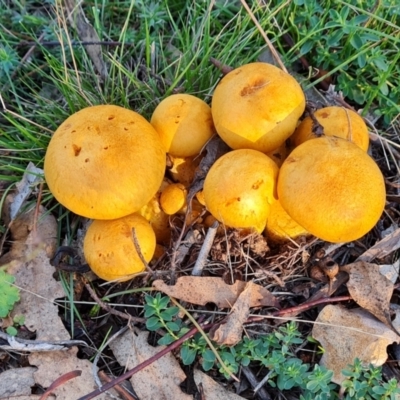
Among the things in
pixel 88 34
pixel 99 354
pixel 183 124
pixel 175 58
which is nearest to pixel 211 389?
pixel 99 354

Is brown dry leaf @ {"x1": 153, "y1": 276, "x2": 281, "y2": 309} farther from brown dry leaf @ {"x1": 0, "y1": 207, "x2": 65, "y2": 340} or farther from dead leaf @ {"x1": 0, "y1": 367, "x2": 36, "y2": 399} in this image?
dead leaf @ {"x1": 0, "y1": 367, "x2": 36, "y2": 399}

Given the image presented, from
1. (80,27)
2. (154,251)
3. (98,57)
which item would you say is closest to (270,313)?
(154,251)

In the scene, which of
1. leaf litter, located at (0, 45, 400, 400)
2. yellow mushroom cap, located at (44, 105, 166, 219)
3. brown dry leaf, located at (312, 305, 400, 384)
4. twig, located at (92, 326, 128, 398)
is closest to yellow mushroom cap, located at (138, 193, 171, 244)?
leaf litter, located at (0, 45, 400, 400)

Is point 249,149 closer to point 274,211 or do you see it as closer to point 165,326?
point 274,211

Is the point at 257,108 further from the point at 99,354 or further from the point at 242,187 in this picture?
the point at 99,354

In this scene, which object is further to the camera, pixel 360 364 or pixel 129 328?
pixel 129 328

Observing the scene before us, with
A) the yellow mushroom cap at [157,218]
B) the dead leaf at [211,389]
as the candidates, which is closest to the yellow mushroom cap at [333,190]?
the yellow mushroom cap at [157,218]

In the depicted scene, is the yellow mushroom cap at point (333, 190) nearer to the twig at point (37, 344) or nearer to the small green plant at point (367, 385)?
the small green plant at point (367, 385)
